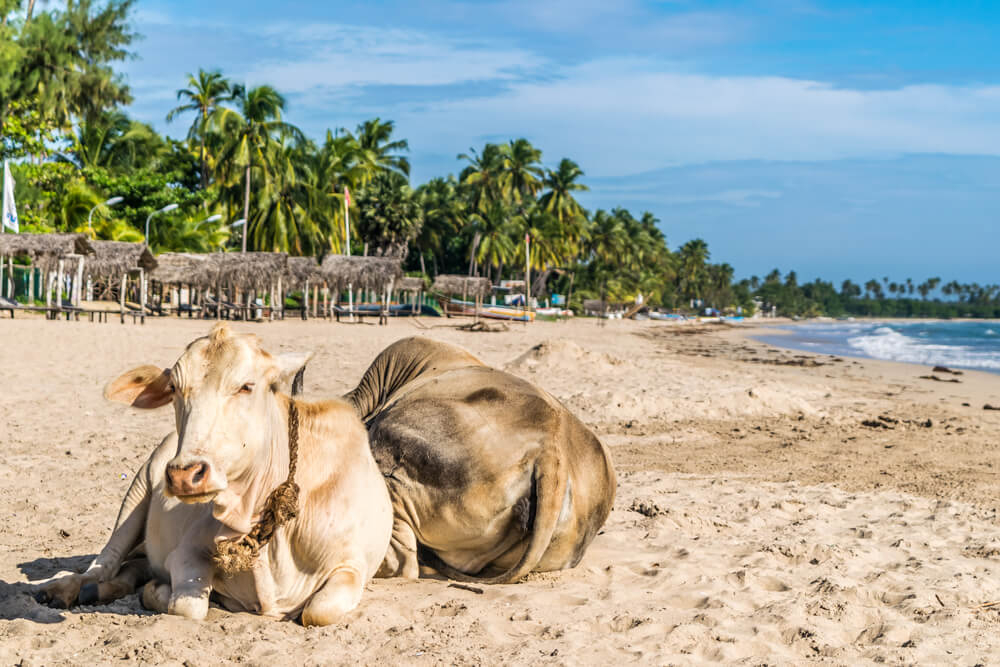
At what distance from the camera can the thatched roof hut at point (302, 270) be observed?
133ft

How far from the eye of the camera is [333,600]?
3.79 metres

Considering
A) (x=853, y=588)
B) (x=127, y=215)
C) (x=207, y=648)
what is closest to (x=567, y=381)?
(x=853, y=588)

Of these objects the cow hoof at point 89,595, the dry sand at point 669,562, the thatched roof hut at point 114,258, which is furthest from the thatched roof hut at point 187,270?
the cow hoof at point 89,595

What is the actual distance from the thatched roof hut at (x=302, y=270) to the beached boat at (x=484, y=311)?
15474 mm

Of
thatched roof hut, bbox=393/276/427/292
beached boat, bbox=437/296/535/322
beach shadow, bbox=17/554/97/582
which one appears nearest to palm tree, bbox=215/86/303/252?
thatched roof hut, bbox=393/276/427/292

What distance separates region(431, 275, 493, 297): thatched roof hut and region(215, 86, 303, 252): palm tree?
13372 millimetres

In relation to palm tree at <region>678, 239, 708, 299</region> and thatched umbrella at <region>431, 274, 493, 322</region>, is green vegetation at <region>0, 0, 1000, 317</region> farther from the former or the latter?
palm tree at <region>678, 239, 708, 299</region>

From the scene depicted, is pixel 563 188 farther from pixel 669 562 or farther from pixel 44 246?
pixel 669 562

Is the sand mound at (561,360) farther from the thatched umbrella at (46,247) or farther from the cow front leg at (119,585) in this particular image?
the thatched umbrella at (46,247)

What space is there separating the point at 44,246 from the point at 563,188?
5700 centimetres

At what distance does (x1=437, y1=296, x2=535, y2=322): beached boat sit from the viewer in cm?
5570

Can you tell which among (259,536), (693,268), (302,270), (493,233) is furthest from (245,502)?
(693,268)

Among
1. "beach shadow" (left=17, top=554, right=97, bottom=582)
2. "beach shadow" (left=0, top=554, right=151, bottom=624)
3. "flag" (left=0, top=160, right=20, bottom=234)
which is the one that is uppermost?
"flag" (left=0, top=160, right=20, bottom=234)

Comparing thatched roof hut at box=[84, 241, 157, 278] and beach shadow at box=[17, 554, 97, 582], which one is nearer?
beach shadow at box=[17, 554, 97, 582]
